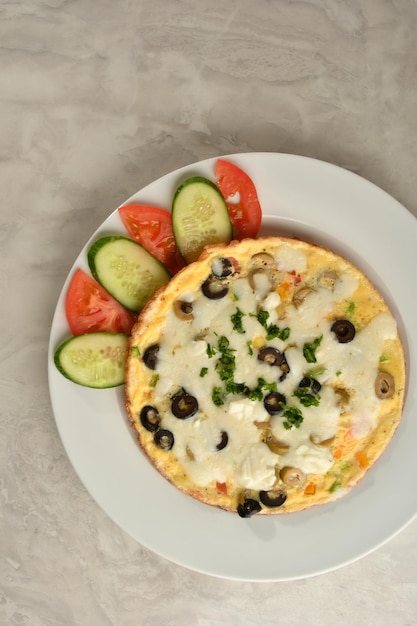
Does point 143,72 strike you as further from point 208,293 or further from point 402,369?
point 402,369

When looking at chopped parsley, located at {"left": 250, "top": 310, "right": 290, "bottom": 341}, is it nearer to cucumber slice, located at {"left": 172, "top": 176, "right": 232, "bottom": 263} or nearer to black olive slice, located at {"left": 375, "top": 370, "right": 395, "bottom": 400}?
cucumber slice, located at {"left": 172, "top": 176, "right": 232, "bottom": 263}

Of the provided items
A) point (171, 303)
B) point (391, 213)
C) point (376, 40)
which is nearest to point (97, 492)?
point (171, 303)

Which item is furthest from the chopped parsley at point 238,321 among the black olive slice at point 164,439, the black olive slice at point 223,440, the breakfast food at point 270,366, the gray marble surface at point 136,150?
the gray marble surface at point 136,150

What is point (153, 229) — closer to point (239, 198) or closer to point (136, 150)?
point (239, 198)

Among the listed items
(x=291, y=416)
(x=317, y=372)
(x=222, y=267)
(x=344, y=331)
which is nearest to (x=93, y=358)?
(x=222, y=267)

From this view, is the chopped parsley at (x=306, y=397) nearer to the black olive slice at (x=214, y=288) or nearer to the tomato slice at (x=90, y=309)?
the black olive slice at (x=214, y=288)

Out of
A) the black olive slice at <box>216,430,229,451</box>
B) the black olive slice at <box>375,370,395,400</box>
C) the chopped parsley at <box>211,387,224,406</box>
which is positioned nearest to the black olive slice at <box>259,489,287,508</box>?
the black olive slice at <box>216,430,229,451</box>

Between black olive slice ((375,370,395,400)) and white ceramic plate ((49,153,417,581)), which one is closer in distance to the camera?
black olive slice ((375,370,395,400))
